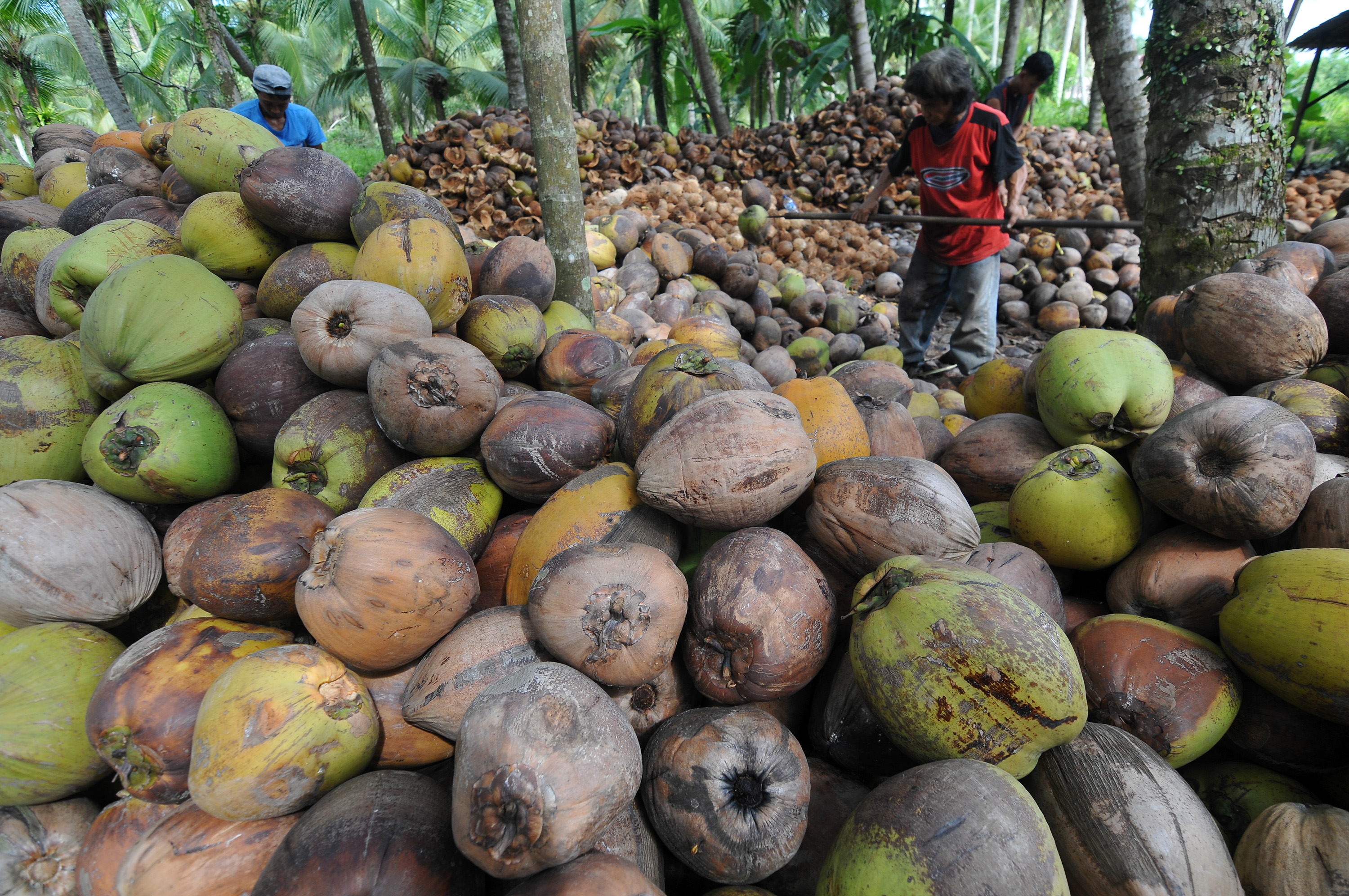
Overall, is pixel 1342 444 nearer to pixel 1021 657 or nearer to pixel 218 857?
pixel 1021 657

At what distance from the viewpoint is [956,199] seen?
546 cm

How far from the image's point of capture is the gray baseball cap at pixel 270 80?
5270 millimetres

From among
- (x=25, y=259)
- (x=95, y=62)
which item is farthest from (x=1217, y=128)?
(x=95, y=62)

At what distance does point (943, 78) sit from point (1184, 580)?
14.2ft

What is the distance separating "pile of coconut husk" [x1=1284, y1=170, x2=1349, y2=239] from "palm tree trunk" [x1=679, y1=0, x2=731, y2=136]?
29.5 feet

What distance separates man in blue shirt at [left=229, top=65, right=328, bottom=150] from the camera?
532cm

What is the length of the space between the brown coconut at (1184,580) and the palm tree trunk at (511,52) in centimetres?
1126

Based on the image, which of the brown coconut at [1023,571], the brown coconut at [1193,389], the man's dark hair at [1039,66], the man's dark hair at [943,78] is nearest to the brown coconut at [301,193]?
the brown coconut at [1023,571]

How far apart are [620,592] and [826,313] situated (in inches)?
242

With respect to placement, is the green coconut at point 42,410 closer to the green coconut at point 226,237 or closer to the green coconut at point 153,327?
the green coconut at point 153,327

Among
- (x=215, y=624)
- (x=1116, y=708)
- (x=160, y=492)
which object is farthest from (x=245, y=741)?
(x=1116, y=708)

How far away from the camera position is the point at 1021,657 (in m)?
1.29

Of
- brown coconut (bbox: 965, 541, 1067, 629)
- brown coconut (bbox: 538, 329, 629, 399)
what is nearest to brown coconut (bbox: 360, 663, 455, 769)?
brown coconut (bbox: 965, 541, 1067, 629)

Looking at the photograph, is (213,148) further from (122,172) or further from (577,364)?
(577,364)
